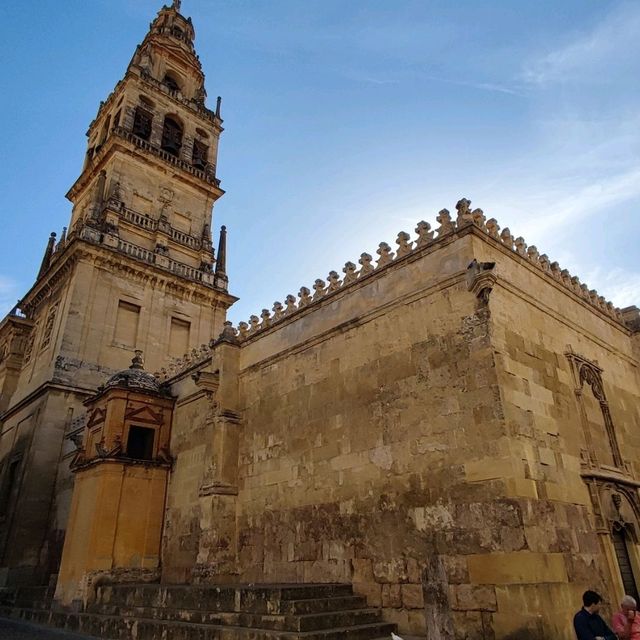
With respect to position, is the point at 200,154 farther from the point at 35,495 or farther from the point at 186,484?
the point at 186,484

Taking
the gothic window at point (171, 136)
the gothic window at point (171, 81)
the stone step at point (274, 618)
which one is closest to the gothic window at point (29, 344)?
the gothic window at point (171, 136)

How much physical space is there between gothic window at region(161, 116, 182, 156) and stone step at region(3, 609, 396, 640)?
21.9 meters

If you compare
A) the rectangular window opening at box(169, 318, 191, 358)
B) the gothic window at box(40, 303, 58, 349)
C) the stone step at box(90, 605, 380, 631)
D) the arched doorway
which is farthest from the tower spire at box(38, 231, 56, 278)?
the arched doorway

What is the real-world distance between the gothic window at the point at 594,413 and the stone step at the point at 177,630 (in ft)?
15.7

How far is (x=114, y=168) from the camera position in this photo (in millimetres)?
23891

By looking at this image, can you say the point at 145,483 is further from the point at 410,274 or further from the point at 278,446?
the point at 410,274

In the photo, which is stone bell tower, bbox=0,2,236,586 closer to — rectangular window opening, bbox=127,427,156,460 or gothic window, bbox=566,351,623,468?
rectangular window opening, bbox=127,427,156,460

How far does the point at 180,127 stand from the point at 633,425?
25704mm

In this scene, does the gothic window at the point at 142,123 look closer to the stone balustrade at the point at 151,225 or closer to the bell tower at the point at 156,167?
the bell tower at the point at 156,167

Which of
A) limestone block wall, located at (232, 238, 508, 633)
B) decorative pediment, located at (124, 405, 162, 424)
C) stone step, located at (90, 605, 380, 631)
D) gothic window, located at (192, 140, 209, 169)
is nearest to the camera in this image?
stone step, located at (90, 605, 380, 631)

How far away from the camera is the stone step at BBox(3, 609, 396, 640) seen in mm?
6711

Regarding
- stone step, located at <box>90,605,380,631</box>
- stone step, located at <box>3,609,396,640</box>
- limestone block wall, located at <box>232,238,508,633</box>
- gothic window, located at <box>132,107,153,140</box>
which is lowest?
stone step, located at <box>3,609,396,640</box>

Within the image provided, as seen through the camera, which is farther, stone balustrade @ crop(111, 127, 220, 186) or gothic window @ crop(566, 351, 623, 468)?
stone balustrade @ crop(111, 127, 220, 186)

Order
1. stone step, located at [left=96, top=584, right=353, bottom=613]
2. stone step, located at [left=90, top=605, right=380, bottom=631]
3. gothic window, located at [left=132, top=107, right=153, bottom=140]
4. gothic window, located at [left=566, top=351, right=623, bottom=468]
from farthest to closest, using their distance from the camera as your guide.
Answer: gothic window, located at [left=132, top=107, right=153, bottom=140], gothic window, located at [left=566, top=351, right=623, bottom=468], stone step, located at [left=96, top=584, right=353, bottom=613], stone step, located at [left=90, top=605, right=380, bottom=631]
